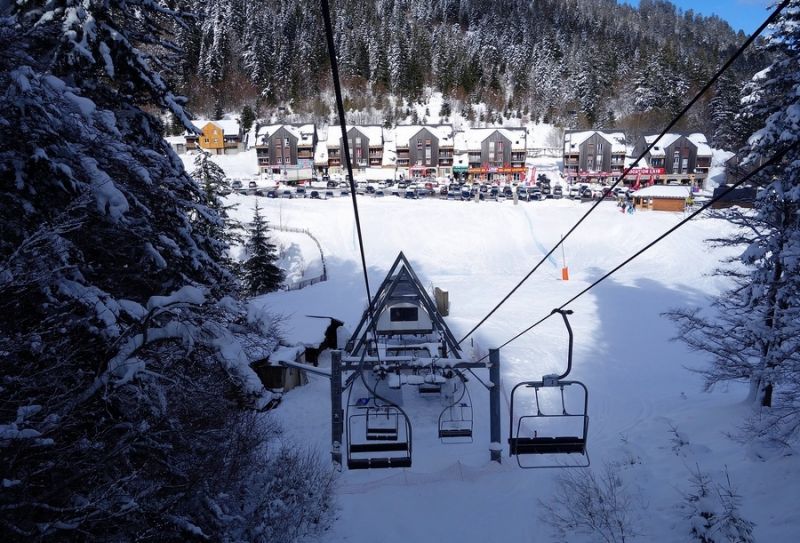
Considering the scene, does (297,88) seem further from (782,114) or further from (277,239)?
(782,114)

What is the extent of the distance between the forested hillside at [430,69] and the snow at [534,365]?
5529cm

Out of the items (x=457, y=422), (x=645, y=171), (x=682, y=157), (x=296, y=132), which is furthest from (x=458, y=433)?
(x=296, y=132)

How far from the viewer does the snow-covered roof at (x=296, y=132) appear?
7534cm

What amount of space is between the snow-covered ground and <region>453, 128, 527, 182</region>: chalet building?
30.0 metres

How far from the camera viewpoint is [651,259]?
34875 millimetres

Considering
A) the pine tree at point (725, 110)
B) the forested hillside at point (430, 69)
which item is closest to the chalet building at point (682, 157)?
the pine tree at point (725, 110)

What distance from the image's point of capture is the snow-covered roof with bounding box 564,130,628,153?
69.2m

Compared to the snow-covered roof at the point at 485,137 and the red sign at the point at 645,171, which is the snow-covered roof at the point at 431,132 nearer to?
the snow-covered roof at the point at 485,137

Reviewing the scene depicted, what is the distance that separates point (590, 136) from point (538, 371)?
60427 millimetres

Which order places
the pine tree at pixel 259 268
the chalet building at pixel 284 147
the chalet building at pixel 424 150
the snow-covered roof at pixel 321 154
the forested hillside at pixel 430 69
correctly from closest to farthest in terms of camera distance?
the pine tree at pixel 259 268 < the chalet building at pixel 424 150 < the chalet building at pixel 284 147 < the snow-covered roof at pixel 321 154 < the forested hillside at pixel 430 69

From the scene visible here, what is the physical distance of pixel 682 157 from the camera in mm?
68375

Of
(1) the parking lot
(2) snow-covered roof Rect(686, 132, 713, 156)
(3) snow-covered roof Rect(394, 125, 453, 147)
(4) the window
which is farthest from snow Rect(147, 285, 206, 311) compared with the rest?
(2) snow-covered roof Rect(686, 132, 713, 156)

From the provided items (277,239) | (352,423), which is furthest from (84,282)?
(277,239)

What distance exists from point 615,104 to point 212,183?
9339cm
